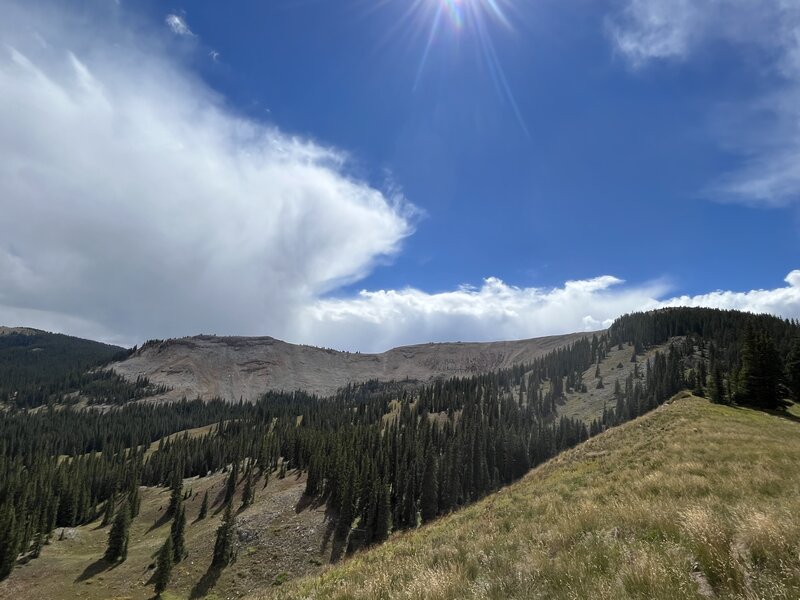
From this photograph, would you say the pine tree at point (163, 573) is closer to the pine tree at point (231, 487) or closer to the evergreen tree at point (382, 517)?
the evergreen tree at point (382, 517)

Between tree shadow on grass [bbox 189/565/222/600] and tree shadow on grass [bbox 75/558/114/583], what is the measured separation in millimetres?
25008

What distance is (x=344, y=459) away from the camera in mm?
89625

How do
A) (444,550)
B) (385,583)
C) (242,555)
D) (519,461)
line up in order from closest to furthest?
1. (385,583)
2. (444,550)
3. (242,555)
4. (519,461)

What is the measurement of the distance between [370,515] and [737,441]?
233 feet

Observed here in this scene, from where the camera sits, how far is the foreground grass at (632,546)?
6.34 meters

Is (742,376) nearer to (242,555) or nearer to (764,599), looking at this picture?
(764,599)

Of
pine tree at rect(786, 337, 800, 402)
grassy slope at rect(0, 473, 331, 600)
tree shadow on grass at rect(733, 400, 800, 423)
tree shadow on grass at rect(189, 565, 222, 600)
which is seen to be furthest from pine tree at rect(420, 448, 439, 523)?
pine tree at rect(786, 337, 800, 402)

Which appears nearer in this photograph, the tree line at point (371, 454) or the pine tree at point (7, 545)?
the pine tree at point (7, 545)

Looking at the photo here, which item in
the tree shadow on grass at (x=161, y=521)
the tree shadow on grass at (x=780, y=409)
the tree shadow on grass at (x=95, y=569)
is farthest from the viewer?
the tree shadow on grass at (x=161, y=521)

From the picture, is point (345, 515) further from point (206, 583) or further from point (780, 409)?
point (780, 409)

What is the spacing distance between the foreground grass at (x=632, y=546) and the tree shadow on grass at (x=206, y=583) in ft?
219

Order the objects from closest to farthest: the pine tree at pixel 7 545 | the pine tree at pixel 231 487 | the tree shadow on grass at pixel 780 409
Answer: the tree shadow on grass at pixel 780 409 < the pine tree at pixel 7 545 < the pine tree at pixel 231 487

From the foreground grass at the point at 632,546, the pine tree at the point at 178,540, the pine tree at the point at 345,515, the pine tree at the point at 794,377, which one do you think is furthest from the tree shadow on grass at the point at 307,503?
the pine tree at the point at 794,377

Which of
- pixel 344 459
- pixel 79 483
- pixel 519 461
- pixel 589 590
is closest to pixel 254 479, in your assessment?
pixel 344 459
